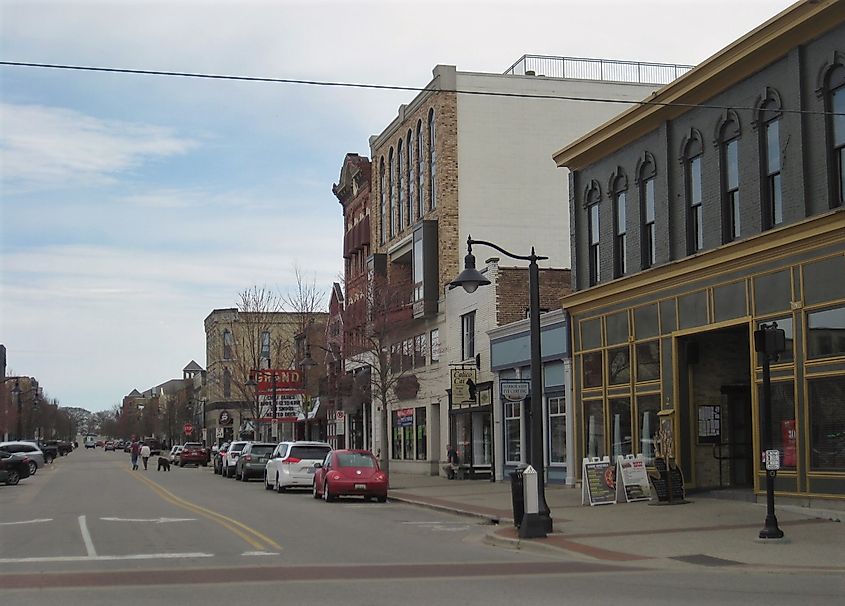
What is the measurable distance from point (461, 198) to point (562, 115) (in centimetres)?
577

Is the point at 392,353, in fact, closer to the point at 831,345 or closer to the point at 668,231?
the point at 668,231

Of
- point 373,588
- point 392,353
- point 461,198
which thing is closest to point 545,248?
point 461,198

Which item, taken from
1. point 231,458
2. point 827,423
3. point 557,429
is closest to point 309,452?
point 557,429

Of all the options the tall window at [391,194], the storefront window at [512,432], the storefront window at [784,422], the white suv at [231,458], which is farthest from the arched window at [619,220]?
the white suv at [231,458]

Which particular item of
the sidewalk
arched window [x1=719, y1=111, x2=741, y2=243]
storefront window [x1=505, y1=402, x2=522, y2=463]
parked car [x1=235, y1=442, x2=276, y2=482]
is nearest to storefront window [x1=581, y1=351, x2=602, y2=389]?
the sidewalk

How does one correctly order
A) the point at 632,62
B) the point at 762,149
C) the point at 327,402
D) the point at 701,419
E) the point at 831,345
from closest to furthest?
1. the point at 831,345
2. the point at 762,149
3. the point at 701,419
4. the point at 632,62
5. the point at 327,402

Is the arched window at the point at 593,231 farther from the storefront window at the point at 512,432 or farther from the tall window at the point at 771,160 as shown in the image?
the tall window at the point at 771,160

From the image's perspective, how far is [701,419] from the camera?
26.7 metres

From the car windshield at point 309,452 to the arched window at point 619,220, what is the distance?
38.9ft

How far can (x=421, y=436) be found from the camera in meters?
49.0

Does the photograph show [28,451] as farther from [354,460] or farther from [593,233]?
[593,233]

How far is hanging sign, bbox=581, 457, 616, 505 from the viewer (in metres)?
25.2

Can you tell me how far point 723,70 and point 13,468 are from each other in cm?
3440

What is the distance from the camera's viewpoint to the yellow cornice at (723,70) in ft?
69.9
